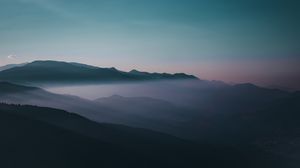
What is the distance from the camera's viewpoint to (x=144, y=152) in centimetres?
8406

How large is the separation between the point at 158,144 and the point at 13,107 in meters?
43.9

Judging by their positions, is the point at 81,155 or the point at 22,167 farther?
the point at 81,155

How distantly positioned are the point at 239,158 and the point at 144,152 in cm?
5444

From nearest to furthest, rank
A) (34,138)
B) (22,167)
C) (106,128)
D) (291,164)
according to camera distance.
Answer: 1. (22,167)
2. (34,138)
3. (106,128)
4. (291,164)

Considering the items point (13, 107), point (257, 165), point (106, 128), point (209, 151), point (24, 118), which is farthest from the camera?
point (257, 165)

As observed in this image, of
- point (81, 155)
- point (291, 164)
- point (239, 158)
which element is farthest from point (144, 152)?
point (291, 164)

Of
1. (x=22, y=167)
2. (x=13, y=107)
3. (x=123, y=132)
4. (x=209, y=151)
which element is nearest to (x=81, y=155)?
(x=22, y=167)

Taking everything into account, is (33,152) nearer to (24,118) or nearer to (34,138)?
(34,138)

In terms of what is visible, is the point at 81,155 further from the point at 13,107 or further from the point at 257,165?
the point at 257,165

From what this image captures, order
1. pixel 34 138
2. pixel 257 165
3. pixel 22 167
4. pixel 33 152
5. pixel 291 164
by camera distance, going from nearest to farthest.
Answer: pixel 22 167 < pixel 33 152 < pixel 34 138 < pixel 257 165 < pixel 291 164

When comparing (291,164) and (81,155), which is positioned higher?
(81,155)

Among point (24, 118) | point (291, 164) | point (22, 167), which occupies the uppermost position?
point (24, 118)

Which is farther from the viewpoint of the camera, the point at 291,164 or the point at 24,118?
the point at 291,164

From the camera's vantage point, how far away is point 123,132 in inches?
3981
